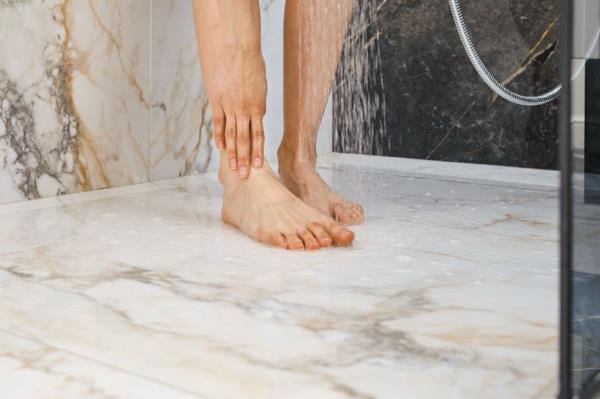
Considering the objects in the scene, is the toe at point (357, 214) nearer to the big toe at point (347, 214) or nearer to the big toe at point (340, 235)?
the big toe at point (347, 214)

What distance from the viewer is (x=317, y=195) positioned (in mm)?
1464

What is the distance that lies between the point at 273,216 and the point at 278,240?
5 centimetres

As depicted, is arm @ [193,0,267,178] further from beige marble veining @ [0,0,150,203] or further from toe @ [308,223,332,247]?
beige marble veining @ [0,0,150,203]

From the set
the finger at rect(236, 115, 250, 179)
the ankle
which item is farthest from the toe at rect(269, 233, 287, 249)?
the ankle

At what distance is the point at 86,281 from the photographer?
108 cm

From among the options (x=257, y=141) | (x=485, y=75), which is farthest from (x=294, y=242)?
(x=485, y=75)

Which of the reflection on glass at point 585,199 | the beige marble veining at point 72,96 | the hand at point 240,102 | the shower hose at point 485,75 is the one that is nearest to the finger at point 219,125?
the hand at point 240,102

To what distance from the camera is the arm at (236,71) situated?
1337 millimetres

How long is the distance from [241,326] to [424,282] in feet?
0.89

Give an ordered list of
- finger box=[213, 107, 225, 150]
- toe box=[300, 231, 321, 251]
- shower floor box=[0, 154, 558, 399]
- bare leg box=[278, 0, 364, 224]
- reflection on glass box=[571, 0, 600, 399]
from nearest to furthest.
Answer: reflection on glass box=[571, 0, 600, 399], shower floor box=[0, 154, 558, 399], toe box=[300, 231, 321, 251], finger box=[213, 107, 225, 150], bare leg box=[278, 0, 364, 224]

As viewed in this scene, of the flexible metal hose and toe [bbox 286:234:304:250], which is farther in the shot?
the flexible metal hose

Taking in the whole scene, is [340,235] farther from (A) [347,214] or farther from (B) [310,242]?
(A) [347,214]

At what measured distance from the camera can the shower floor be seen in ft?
2.51

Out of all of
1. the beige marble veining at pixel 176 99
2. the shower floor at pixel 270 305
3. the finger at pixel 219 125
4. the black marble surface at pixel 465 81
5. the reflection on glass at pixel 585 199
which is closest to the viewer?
the reflection on glass at pixel 585 199
